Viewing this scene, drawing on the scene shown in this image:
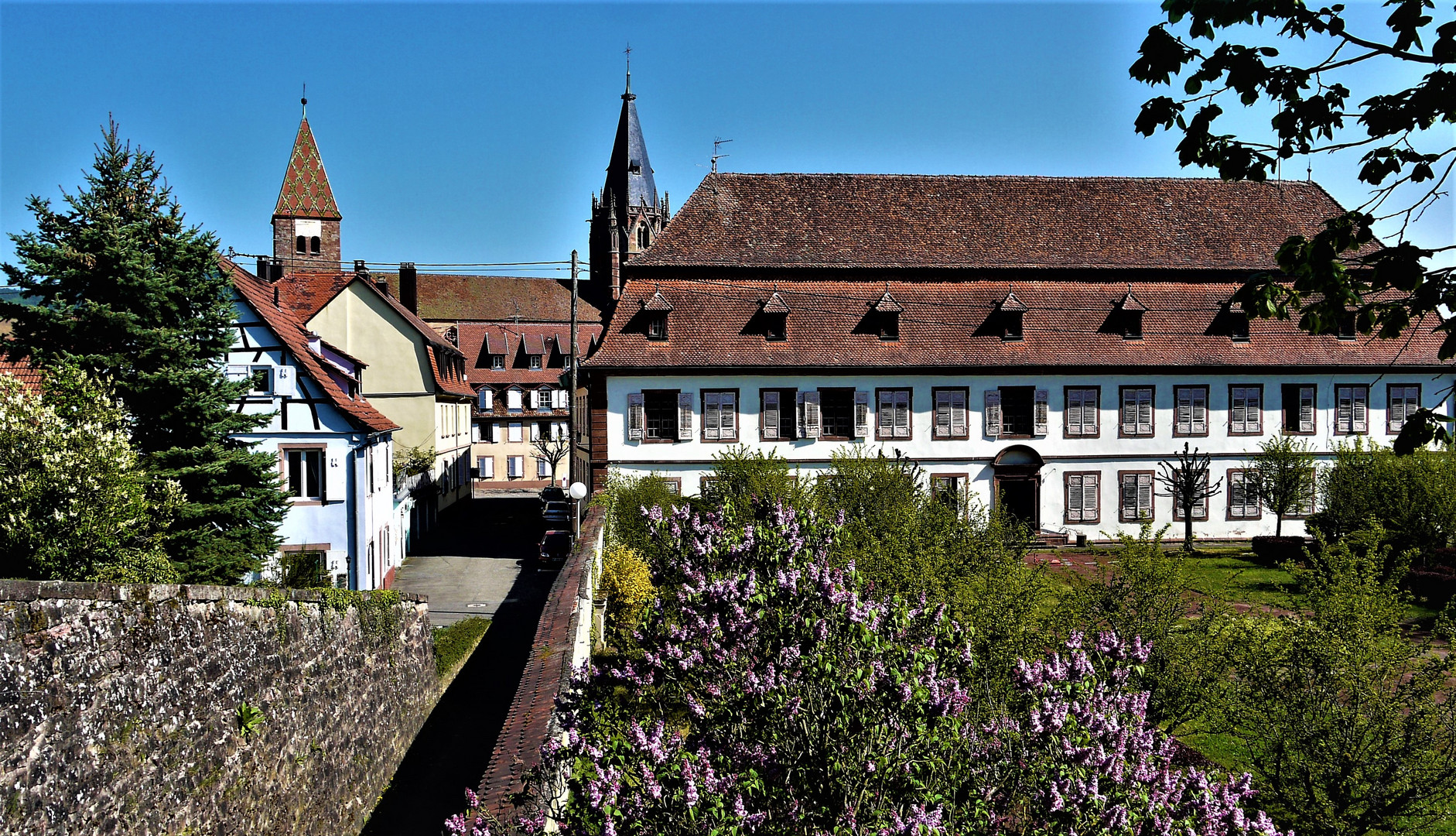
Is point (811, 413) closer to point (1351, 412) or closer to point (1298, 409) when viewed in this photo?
point (1298, 409)

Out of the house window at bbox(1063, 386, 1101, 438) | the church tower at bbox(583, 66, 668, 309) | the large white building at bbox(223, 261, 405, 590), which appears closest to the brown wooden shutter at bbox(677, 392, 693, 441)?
the large white building at bbox(223, 261, 405, 590)

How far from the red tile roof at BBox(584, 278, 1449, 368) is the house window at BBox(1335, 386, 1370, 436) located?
97cm

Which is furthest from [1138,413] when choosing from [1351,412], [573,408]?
[573,408]

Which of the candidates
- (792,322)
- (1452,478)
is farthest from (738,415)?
(1452,478)

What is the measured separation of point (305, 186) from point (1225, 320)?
173ft

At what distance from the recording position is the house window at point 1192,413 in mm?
34438

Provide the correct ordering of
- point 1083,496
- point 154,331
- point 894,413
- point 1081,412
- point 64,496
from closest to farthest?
point 64,496, point 154,331, point 894,413, point 1081,412, point 1083,496

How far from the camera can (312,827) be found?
13.0 metres

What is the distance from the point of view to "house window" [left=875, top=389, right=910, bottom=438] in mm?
33281

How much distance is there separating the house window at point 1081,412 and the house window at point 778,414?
30.0 ft

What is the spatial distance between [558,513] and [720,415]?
322 inches

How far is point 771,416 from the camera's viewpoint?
3275 centimetres

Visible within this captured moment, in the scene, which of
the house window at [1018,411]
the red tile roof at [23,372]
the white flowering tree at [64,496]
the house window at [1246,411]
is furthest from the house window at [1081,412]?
the red tile roof at [23,372]

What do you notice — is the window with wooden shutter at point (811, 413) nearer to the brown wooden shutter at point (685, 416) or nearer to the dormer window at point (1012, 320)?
the brown wooden shutter at point (685, 416)
